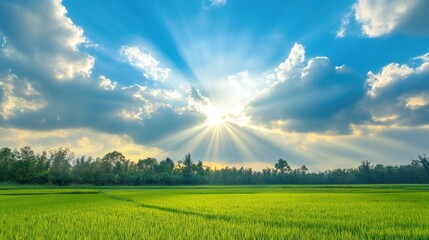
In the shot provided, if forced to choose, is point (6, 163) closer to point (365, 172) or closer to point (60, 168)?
point (60, 168)

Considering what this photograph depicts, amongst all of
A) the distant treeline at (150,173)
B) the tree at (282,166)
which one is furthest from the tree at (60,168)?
the tree at (282,166)

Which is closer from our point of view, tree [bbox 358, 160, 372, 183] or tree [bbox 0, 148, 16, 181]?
tree [bbox 0, 148, 16, 181]

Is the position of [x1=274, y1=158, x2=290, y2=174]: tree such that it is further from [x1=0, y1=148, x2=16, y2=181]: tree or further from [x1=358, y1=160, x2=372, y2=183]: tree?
[x1=0, y1=148, x2=16, y2=181]: tree

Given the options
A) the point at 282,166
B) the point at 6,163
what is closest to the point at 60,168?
the point at 6,163

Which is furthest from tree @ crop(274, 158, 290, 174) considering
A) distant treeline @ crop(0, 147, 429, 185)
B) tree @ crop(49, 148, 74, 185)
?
tree @ crop(49, 148, 74, 185)

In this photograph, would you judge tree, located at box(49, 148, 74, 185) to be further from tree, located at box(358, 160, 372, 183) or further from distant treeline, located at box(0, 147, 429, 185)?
tree, located at box(358, 160, 372, 183)

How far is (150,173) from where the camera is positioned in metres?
111

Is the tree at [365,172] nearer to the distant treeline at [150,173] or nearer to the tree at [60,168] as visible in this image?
the distant treeline at [150,173]

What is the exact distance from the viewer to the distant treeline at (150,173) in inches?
3445

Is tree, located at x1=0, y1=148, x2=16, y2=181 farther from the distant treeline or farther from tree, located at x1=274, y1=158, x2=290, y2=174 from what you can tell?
tree, located at x1=274, y1=158, x2=290, y2=174

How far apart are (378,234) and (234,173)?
479 feet

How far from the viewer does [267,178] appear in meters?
126

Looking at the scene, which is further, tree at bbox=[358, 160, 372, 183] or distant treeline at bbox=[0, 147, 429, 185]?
tree at bbox=[358, 160, 372, 183]

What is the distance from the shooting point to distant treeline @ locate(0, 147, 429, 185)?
3445 inches
